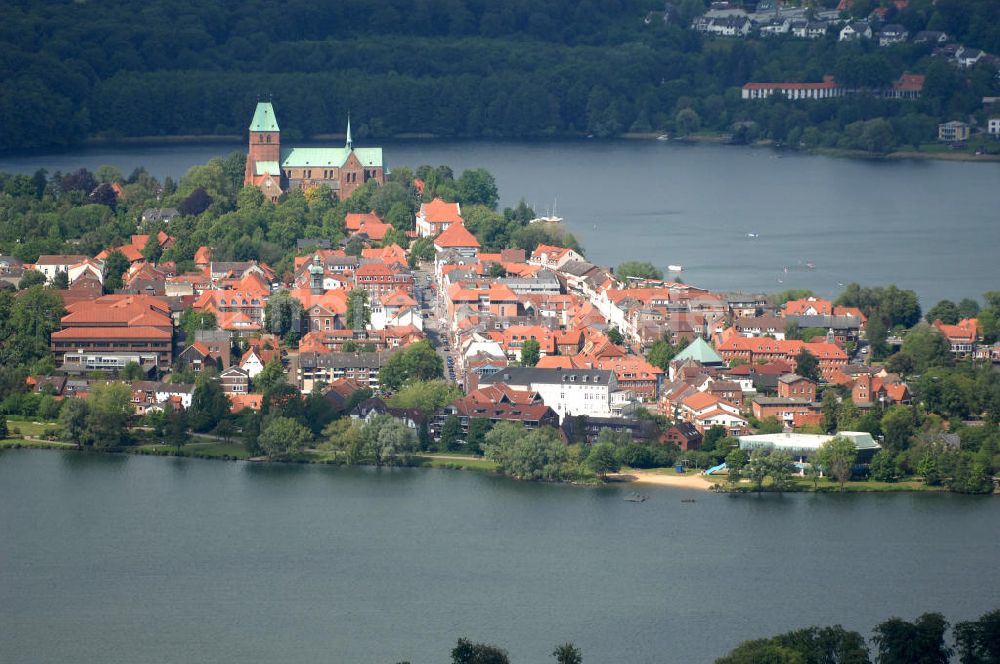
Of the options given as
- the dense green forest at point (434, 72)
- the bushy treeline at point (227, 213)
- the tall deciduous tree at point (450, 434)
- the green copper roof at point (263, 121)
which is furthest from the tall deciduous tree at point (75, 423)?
the dense green forest at point (434, 72)

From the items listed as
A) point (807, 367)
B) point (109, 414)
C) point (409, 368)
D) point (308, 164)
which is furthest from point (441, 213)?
point (109, 414)

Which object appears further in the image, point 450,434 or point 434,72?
point 434,72

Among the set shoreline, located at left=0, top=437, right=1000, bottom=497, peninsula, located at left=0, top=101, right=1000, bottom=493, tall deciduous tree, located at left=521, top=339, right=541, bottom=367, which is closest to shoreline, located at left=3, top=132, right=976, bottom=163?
peninsula, located at left=0, top=101, right=1000, bottom=493

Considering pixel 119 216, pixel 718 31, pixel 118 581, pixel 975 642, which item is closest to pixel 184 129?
pixel 718 31

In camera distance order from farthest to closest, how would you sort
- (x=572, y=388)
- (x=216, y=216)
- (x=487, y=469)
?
(x=216, y=216), (x=572, y=388), (x=487, y=469)

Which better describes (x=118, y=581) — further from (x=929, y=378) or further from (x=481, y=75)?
(x=481, y=75)

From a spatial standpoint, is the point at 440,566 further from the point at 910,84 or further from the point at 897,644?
the point at 910,84

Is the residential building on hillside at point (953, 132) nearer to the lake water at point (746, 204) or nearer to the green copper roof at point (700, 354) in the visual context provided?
the lake water at point (746, 204)
